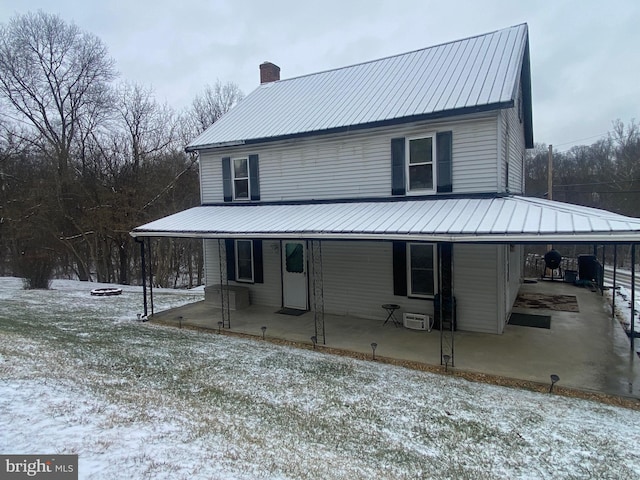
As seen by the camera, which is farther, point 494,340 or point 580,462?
point 494,340

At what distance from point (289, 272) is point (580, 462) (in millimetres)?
8170

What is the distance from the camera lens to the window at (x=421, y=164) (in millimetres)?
9227

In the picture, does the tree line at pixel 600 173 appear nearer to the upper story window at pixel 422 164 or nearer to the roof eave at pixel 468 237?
the upper story window at pixel 422 164

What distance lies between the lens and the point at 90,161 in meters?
22.2

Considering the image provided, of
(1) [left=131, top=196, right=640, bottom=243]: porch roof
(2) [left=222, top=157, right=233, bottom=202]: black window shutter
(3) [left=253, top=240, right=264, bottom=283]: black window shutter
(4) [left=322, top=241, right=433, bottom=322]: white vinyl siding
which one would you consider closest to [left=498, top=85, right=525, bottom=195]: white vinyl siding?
(1) [left=131, top=196, right=640, bottom=243]: porch roof

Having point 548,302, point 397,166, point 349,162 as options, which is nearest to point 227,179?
point 349,162

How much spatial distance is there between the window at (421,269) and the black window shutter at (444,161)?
1.44 m

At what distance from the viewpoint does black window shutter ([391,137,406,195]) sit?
955 cm

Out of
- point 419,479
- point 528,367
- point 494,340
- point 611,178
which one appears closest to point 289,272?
point 494,340

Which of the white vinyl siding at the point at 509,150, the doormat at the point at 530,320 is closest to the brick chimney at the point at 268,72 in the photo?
the white vinyl siding at the point at 509,150

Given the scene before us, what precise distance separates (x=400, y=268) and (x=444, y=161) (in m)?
2.75

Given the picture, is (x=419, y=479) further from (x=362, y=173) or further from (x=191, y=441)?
(x=362, y=173)

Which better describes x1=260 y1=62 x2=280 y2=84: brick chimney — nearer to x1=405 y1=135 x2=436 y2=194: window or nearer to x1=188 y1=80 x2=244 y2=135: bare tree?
x1=405 y1=135 x2=436 y2=194: window

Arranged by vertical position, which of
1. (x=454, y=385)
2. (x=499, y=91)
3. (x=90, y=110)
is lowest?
(x=454, y=385)
